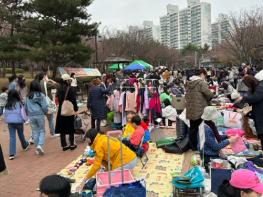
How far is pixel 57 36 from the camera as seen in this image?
23.1 m

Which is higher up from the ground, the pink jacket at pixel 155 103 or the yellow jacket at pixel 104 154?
the pink jacket at pixel 155 103

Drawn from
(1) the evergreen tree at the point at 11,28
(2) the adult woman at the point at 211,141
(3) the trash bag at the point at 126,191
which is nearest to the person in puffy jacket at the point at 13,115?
(2) the adult woman at the point at 211,141

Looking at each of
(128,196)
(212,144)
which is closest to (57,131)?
(212,144)

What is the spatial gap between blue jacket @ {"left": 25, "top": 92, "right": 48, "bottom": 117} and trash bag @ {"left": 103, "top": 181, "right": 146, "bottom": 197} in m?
4.06

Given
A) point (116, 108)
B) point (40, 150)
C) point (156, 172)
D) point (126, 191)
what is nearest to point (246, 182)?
point (126, 191)

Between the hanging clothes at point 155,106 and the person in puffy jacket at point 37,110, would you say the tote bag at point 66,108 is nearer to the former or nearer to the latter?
the person in puffy jacket at point 37,110

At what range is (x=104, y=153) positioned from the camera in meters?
5.11

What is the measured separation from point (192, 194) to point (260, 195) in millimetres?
1401

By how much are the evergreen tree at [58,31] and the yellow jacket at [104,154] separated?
18.2 metres

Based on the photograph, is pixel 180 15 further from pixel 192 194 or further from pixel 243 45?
pixel 192 194

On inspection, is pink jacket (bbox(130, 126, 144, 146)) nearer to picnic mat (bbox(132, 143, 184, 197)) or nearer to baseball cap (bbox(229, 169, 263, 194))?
picnic mat (bbox(132, 143, 184, 197))

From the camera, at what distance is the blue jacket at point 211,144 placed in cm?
604

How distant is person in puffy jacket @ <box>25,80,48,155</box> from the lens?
312 inches

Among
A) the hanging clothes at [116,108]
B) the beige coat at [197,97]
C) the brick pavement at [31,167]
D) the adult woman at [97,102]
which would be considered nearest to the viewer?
the brick pavement at [31,167]
